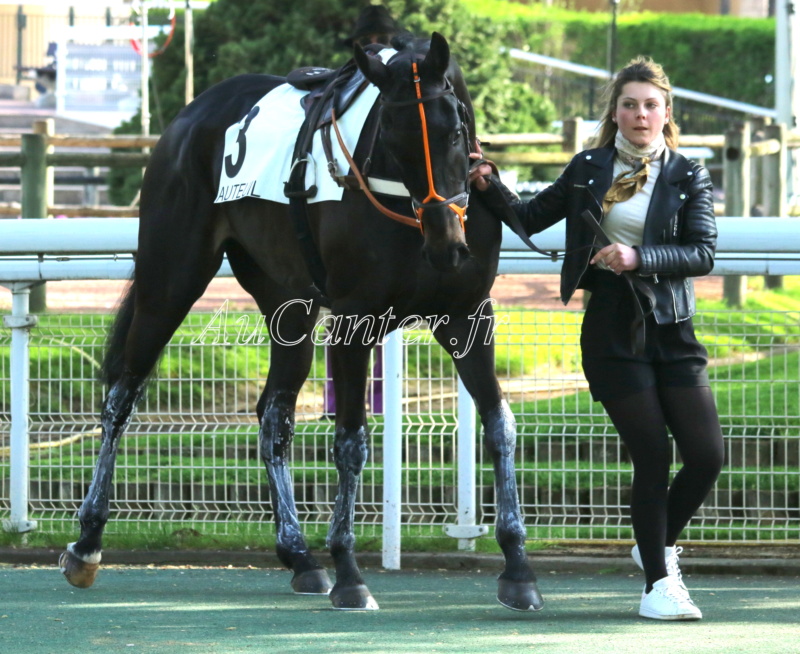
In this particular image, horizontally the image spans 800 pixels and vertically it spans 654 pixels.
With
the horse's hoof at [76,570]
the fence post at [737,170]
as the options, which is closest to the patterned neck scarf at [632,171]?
the horse's hoof at [76,570]

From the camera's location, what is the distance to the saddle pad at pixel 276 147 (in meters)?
4.02

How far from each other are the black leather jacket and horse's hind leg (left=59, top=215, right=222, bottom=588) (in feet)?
4.29

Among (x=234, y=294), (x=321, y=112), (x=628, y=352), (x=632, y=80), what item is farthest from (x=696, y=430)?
(x=234, y=294)

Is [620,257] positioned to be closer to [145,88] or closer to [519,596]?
[519,596]

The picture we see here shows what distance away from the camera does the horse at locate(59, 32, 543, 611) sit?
11.9 feet

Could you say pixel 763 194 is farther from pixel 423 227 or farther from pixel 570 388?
pixel 423 227

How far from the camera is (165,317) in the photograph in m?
4.84

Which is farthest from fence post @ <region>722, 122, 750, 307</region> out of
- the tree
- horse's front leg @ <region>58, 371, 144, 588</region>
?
horse's front leg @ <region>58, 371, 144, 588</region>

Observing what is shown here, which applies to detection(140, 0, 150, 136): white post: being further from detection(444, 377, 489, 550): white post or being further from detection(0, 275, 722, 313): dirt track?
detection(444, 377, 489, 550): white post

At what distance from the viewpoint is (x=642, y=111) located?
3828mm

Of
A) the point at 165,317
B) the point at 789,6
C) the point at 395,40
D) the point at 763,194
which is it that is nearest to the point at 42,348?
the point at 165,317

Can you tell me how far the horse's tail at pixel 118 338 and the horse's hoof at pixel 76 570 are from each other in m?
0.71

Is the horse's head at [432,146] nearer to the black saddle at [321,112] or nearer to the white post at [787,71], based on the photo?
the black saddle at [321,112]

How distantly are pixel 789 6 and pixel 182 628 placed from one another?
33.8ft
